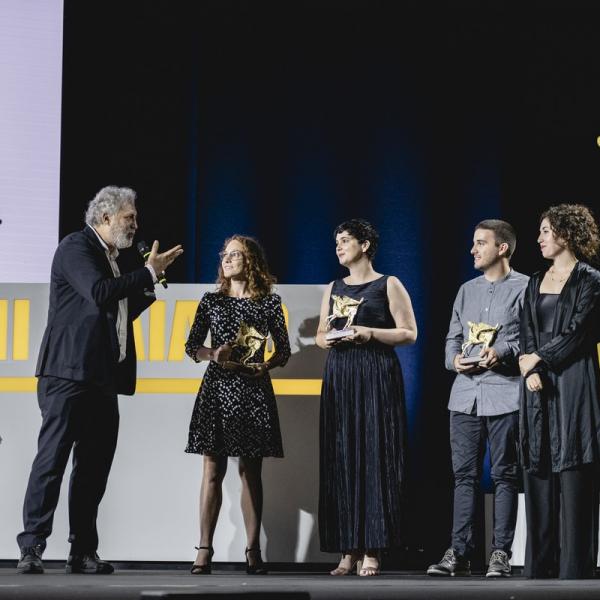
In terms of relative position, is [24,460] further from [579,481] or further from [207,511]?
[579,481]

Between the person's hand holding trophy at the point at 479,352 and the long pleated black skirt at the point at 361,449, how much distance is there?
0.97ft

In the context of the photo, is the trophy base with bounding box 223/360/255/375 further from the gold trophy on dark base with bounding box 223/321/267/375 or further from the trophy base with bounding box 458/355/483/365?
the trophy base with bounding box 458/355/483/365

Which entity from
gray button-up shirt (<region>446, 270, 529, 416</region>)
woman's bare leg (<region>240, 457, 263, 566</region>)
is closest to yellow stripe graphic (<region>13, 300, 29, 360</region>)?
woman's bare leg (<region>240, 457, 263, 566</region>)

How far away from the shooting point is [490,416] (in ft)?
14.5

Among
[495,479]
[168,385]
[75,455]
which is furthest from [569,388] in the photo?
[75,455]

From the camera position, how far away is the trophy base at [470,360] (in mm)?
4379

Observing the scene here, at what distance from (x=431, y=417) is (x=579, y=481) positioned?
1.81m

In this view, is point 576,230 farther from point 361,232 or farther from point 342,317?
point 342,317

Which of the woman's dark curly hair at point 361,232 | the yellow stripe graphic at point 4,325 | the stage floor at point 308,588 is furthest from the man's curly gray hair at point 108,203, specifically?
the stage floor at point 308,588

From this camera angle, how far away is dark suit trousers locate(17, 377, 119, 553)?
4.08 m

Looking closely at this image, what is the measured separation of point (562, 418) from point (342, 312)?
3.51 ft

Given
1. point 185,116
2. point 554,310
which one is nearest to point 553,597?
point 554,310

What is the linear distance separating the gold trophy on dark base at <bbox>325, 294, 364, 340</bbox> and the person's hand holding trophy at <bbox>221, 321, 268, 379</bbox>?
0.30m

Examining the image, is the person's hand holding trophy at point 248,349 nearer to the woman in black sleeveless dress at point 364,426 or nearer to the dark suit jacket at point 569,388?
the woman in black sleeveless dress at point 364,426
